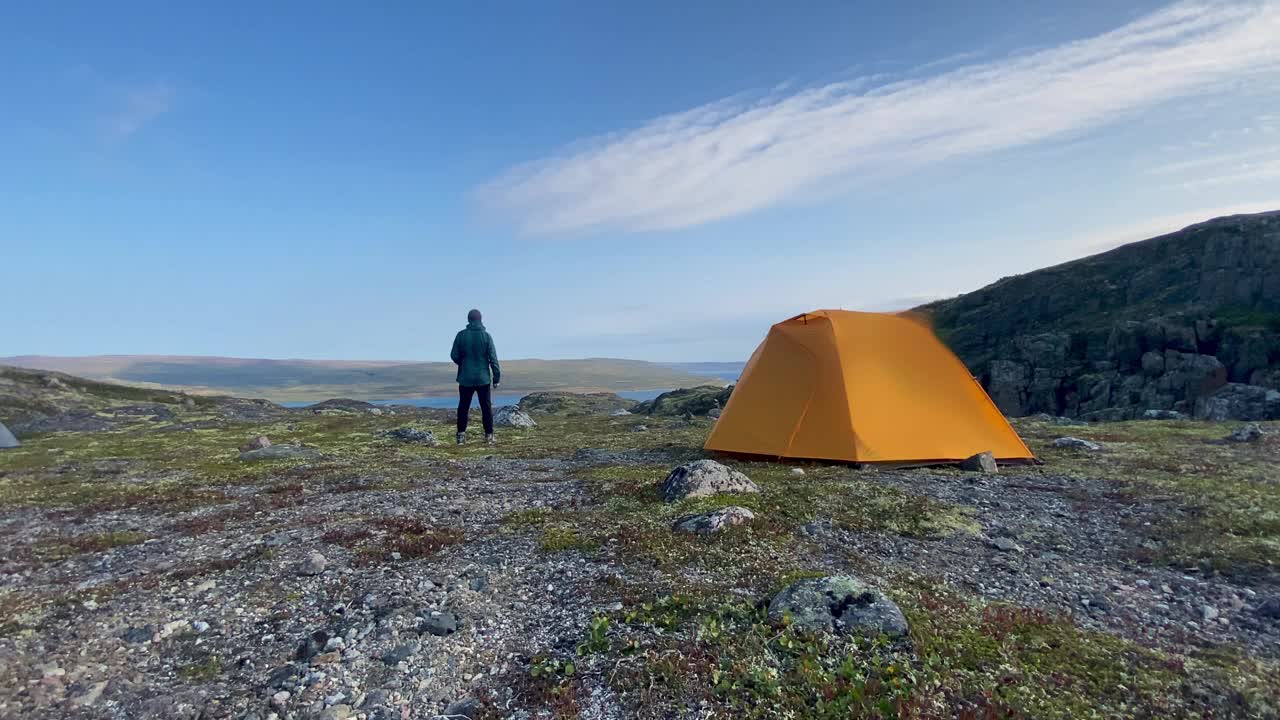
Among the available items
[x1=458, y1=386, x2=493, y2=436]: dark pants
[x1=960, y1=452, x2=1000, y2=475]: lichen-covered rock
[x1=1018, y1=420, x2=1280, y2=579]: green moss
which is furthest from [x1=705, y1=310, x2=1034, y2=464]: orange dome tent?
[x1=458, y1=386, x2=493, y2=436]: dark pants

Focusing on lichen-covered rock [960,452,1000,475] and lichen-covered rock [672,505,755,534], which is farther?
lichen-covered rock [960,452,1000,475]

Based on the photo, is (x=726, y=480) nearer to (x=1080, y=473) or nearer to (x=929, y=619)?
(x=929, y=619)

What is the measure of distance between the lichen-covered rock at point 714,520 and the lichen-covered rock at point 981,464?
25.6 ft

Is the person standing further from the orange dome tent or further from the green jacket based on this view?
the orange dome tent

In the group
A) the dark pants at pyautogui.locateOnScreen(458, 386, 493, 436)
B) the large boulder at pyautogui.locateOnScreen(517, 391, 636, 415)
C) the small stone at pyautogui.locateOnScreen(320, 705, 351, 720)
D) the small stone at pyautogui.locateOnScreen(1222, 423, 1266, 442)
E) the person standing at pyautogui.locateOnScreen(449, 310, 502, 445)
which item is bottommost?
the large boulder at pyautogui.locateOnScreen(517, 391, 636, 415)

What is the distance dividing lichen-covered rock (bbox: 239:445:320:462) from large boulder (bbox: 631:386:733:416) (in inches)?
990

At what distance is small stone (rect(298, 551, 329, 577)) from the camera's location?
887cm

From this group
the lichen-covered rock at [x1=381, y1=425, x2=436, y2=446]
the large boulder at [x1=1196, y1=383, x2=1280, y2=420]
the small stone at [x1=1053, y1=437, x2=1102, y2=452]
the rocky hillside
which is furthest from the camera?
the rocky hillside

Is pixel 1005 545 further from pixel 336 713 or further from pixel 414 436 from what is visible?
pixel 414 436

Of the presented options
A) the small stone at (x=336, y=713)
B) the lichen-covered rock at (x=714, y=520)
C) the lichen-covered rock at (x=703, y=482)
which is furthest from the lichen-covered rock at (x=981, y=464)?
the small stone at (x=336, y=713)

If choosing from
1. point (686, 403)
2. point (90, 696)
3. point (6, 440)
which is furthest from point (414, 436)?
point (686, 403)

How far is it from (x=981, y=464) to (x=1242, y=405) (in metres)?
27.6

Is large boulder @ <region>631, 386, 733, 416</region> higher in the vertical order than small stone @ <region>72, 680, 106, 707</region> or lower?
lower

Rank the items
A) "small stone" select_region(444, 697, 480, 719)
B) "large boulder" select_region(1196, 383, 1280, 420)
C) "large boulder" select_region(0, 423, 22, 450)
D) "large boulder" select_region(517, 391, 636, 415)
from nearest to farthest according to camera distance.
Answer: "small stone" select_region(444, 697, 480, 719) → "large boulder" select_region(0, 423, 22, 450) → "large boulder" select_region(1196, 383, 1280, 420) → "large boulder" select_region(517, 391, 636, 415)
